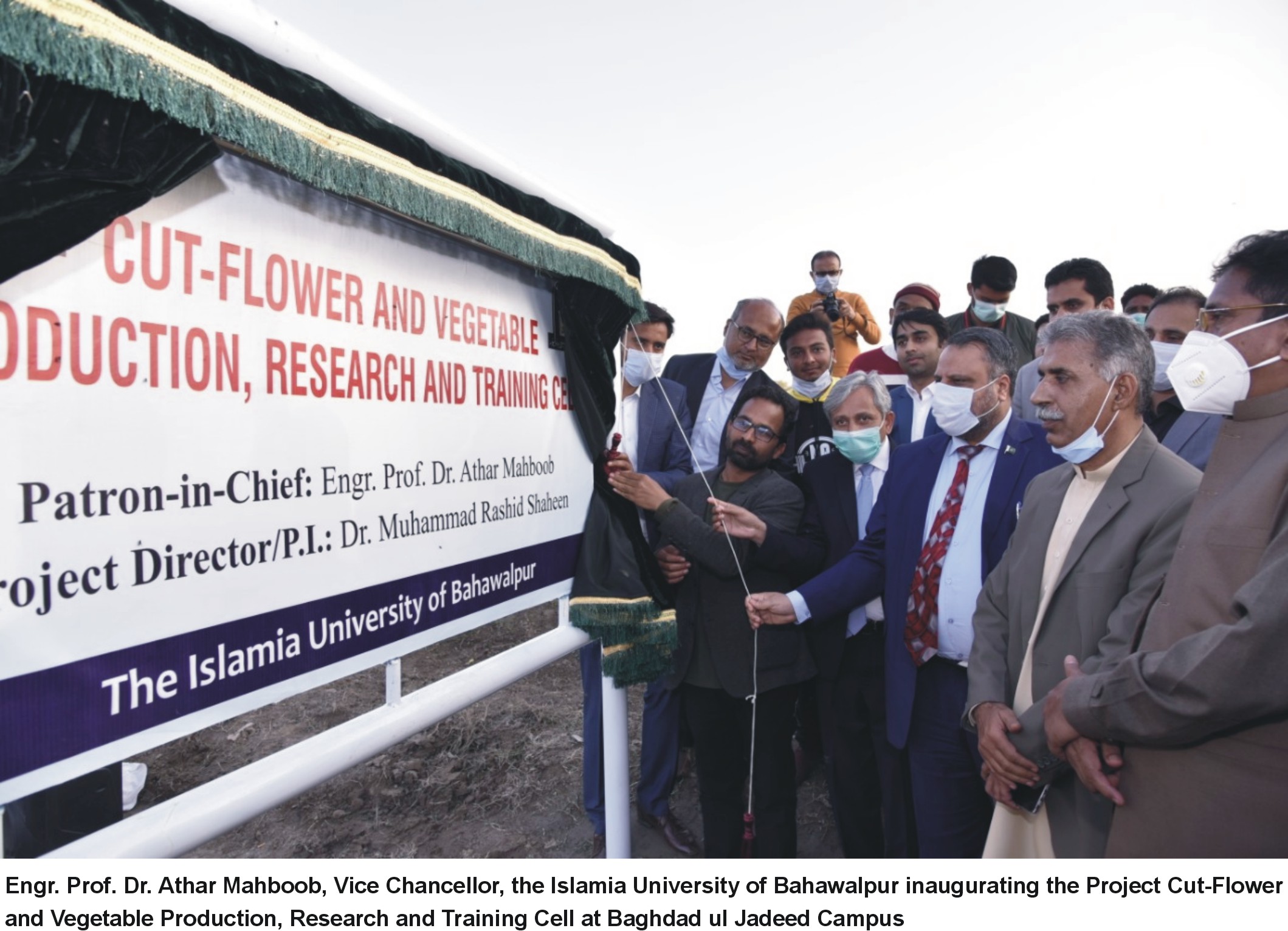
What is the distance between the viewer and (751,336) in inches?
146

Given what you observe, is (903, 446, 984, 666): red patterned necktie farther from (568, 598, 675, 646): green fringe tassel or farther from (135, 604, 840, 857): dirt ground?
(135, 604, 840, 857): dirt ground

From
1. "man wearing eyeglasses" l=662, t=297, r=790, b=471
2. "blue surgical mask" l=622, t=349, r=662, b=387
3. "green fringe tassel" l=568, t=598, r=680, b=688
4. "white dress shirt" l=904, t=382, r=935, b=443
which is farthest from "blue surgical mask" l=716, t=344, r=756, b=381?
"green fringe tassel" l=568, t=598, r=680, b=688

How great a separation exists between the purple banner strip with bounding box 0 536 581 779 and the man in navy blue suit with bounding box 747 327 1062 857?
1200mm

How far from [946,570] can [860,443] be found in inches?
26.5

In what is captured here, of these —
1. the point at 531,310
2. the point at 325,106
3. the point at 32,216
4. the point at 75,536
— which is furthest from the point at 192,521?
the point at 531,310

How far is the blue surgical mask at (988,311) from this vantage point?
4547mm

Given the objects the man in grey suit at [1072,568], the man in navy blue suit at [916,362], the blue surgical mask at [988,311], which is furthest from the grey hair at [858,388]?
the blue surgical mask at [988,311]

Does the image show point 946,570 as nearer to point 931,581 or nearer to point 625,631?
point 931,581

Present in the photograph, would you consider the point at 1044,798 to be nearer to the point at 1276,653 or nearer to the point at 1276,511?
the point at 1276,653

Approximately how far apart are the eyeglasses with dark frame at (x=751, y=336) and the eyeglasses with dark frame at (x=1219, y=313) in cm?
214

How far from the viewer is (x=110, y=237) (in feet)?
4.22

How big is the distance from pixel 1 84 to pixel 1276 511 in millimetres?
2199

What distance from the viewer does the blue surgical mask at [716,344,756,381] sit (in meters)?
3.81

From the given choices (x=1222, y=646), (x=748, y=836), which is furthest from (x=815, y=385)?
(x=1222, y=646)
